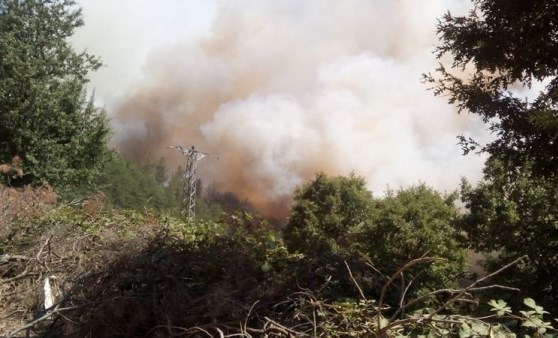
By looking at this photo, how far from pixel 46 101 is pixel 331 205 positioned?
52.0 feet

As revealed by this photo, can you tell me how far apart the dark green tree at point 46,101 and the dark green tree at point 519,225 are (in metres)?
14.2

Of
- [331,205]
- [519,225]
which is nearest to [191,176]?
[331,205]

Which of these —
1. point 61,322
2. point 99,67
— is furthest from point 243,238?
point 99,67

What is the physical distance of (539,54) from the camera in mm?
6465

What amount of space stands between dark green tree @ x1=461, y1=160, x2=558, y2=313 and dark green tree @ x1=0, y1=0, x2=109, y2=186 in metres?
14.2

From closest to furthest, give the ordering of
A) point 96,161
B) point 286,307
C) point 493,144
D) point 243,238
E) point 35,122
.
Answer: point 286,307
point 243,238
point 493,144
point 35,122
point 96,161

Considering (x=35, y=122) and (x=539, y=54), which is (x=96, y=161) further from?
(x=539, y=54)

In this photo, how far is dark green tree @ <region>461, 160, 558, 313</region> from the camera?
6.36 metres

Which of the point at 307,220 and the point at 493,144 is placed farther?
the point at 307,220

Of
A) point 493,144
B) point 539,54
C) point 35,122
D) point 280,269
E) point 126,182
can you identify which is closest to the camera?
point 280,269

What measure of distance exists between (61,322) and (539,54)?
19.2ft

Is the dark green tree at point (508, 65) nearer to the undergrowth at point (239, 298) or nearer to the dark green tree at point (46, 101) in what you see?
the undergrowth at point (239, 298)

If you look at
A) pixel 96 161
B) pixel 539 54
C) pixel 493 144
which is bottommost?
pixel 493 144

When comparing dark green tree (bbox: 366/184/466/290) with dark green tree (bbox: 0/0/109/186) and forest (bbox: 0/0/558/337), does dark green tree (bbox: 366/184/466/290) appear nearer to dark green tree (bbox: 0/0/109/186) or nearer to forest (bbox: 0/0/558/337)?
forest (bbox: 0/0/558/337)
